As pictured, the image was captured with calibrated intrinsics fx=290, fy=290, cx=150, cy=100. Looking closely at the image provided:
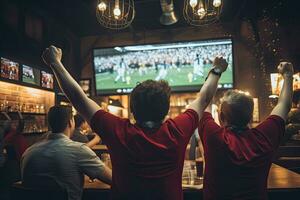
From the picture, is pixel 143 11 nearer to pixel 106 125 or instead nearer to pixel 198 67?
pixel 198 67

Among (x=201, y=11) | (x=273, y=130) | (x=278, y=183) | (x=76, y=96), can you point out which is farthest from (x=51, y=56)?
(x=201, y=11)

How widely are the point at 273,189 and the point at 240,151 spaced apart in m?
0.83

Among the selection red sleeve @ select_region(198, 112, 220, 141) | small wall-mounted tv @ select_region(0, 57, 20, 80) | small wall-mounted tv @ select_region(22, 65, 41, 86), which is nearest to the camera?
red sleeve @ select_region(198, 112, 220, 141)

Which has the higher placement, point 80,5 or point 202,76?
point 80,5

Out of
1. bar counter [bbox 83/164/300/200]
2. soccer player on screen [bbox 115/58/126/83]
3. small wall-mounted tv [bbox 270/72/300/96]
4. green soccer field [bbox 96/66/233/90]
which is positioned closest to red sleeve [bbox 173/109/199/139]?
bar counter [bbox 83/164/300/200]

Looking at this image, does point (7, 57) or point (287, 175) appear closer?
point (287, 175)

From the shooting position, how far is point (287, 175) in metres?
2.54

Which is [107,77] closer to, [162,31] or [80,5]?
[80,5]

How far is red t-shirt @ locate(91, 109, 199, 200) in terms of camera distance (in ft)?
3.97

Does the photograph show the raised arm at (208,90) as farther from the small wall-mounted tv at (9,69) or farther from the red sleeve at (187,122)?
the small wall-mounted tv at (9,69)

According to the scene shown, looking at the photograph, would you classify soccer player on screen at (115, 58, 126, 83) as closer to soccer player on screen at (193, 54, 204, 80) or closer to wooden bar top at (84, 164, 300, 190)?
soccer player on screen at (193, 54, 204, 80)

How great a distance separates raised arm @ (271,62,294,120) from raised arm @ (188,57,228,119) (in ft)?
1.18

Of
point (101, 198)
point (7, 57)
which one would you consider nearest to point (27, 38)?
point (7, 57)

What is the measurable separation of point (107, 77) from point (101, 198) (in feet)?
10.7
